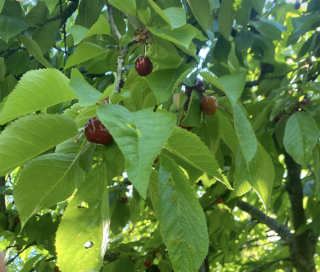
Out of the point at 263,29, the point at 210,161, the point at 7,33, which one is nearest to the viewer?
the point at 210,161

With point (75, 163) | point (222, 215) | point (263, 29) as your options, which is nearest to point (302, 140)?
point (75, 163)

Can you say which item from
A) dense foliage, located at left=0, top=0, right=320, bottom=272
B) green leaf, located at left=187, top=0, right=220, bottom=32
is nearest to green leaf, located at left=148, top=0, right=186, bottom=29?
dense foliage, located at left=0, top=0, right=320, bottom=272

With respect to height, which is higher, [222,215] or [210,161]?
[210,161]

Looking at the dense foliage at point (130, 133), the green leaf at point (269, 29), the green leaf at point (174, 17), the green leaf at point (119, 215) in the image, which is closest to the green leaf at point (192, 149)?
the dense foliage at point (130, 133)

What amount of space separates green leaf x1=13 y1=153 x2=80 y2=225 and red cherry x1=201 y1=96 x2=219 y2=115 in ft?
1.09

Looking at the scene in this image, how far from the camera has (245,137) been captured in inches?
24.6

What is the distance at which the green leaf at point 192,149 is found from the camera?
1.59ft

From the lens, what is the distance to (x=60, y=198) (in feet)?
1.84

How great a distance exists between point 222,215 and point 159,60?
150 cm

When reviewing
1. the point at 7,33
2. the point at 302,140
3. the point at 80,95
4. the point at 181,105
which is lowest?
the point at 302,140

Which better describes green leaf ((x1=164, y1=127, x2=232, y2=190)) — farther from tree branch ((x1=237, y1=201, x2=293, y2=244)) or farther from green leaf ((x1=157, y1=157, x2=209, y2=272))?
tree branch ((x1=237, y1=201, x2=293, y2=244))

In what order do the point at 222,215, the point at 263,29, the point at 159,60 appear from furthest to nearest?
the point at 222,215, the point at 263,29, the point at 159,60

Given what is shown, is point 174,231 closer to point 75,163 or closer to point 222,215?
point 75,163

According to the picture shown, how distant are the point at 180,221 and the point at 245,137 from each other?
9.3 inches
